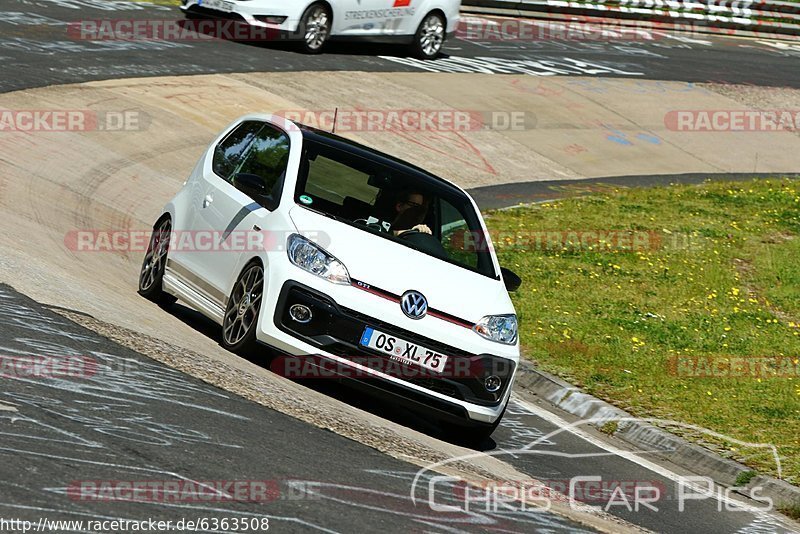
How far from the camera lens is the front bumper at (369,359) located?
7.86 meters

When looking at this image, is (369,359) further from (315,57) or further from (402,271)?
(315,57)

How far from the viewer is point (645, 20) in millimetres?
33312

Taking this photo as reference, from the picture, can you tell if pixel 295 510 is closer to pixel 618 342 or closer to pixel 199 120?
pixel 618 342

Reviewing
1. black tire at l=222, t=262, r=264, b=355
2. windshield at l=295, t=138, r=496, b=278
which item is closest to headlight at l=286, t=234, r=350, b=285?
black tire at l=222, t=262, r=264, b=355

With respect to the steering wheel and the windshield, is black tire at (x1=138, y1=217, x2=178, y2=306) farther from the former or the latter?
the steering wheel

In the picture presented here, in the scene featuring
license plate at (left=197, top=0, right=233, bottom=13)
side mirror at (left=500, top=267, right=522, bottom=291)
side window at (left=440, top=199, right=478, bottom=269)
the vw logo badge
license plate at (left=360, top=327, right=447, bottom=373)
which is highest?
license plate at (left=197, top=0, right=233, bottom=13)

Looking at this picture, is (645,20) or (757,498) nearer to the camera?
(757,498)

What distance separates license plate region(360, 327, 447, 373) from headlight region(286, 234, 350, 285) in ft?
1.25

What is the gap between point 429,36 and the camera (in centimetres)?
2481

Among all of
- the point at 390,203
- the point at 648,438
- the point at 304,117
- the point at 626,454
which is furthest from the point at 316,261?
the point at 304,117

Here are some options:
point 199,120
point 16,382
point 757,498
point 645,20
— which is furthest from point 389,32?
point 16,382

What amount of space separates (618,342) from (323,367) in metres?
4.30

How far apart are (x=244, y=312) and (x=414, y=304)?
1204 mm

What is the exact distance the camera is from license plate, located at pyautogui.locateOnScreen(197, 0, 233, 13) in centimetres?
2175
